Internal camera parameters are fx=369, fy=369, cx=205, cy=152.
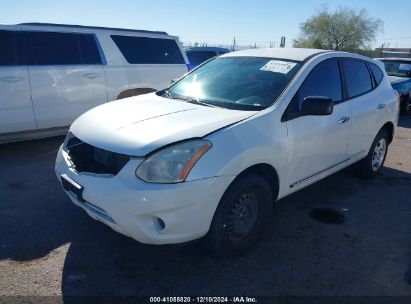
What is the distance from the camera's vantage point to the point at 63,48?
5.74 metres

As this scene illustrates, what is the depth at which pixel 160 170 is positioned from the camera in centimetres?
259

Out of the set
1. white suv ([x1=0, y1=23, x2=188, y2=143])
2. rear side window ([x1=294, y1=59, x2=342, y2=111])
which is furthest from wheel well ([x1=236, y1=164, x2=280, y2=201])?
white suv ([x1=0, y1=23, x2=188, y2=143])

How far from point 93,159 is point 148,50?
428 cm

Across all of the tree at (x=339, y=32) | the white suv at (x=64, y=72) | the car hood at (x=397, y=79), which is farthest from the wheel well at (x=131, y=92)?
the tree at (x=339, y=32)

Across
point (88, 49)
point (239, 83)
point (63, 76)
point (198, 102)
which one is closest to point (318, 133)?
point (239, 83)

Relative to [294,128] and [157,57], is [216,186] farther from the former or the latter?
[157,57]

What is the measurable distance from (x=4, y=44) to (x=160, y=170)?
395 cm

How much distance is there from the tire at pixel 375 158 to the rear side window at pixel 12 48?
4999 millimetres

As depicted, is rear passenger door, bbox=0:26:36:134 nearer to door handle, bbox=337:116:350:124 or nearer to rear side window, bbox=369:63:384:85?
door handle, bbox=337:116:350:124

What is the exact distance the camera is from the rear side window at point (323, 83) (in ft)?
11.7

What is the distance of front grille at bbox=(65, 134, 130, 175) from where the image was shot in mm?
2719

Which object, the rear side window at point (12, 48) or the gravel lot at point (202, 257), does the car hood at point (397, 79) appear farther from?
the rear side window at point (12, 48)

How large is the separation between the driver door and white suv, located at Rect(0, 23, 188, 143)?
354 cm

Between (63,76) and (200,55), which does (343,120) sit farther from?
(200,55)
